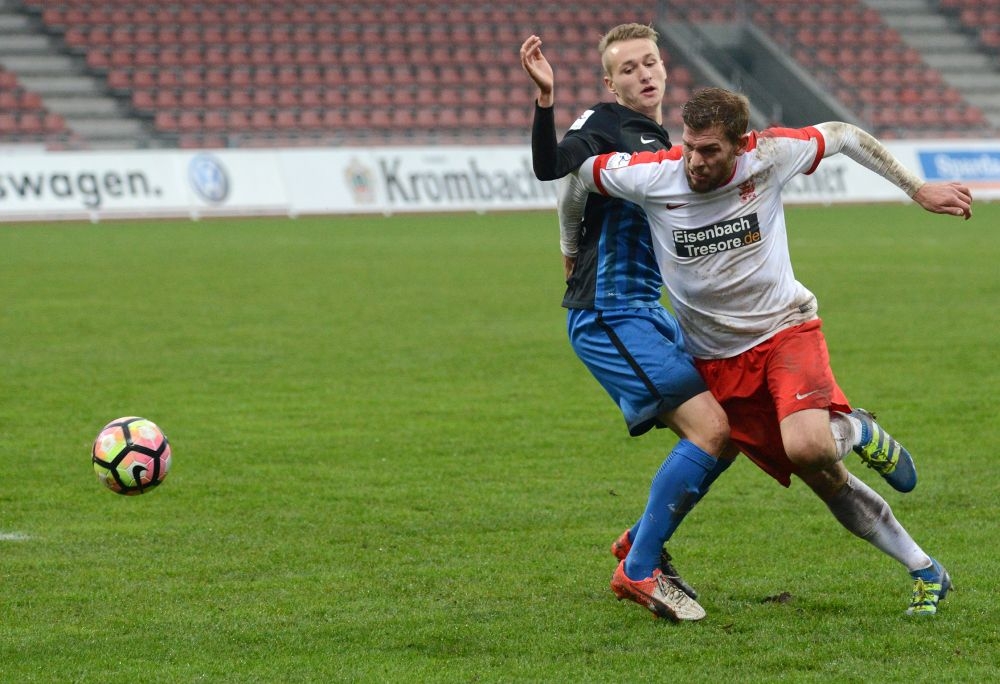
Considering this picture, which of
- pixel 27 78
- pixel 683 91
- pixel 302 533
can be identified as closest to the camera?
pixel 302 533

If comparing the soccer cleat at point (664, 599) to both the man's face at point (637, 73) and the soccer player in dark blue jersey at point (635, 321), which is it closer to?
the soccer player in dark blue jersey at point (635, 321)

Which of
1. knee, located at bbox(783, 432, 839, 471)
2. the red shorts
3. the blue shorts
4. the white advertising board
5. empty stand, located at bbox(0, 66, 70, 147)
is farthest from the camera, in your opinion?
empty stand, located at bbox(0, 66, 70, 147)

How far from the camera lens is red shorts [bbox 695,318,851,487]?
15.6 feet

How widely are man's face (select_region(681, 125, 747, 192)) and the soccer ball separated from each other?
2438 millimetres

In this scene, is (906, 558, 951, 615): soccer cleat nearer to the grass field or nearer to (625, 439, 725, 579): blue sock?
the grass field

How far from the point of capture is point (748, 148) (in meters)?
4.84

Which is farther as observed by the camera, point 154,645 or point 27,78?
point 27,78

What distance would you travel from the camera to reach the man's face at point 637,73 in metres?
5.32

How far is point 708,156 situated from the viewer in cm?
468

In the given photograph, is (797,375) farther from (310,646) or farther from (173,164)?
(173,164)

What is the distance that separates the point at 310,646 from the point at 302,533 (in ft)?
5.11

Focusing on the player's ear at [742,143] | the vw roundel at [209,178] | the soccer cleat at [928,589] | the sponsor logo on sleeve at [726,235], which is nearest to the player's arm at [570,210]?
the sponsor logo on sleeve at [726,235]

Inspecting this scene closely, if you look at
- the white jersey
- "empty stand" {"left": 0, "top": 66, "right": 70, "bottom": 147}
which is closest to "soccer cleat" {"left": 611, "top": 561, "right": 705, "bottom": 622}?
the white jersey

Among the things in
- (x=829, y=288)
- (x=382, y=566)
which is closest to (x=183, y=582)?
(x=382, y=566)
